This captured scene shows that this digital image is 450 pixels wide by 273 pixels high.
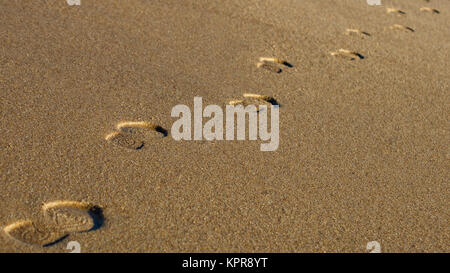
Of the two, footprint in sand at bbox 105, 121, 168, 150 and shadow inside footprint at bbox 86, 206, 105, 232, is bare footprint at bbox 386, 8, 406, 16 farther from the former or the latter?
shadow inside footprint at bbox 86, 206, 105, 232

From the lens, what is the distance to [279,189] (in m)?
1.70

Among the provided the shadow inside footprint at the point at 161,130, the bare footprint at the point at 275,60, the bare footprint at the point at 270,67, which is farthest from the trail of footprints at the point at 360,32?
the shadow inside footprint at the point at 161,130

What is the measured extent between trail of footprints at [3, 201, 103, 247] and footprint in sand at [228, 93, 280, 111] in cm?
92

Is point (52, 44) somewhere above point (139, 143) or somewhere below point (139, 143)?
above

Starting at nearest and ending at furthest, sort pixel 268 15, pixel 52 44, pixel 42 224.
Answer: pixel 42 224
pixel 52 44
pixel 268 15

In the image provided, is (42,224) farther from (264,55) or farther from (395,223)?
(264,55)

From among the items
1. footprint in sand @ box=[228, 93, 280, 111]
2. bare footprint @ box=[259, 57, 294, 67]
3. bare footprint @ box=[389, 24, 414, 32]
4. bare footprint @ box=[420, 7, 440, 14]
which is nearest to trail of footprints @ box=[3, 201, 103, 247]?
footprint in sand @ box=[228, 93, 280, 111]

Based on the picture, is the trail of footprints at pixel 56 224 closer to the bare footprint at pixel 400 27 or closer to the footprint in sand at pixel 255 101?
the footprint in sand at pixel 255 101

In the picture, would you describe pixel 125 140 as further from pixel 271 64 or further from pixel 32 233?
pixel 271 64

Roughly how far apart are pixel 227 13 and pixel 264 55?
0.62 meters

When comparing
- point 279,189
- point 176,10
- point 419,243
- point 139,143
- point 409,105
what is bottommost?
point 419,243

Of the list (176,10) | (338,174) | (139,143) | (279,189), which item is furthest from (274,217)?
(176,10)

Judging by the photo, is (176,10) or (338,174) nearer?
(338,174)

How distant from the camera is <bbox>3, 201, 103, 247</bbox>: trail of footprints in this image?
1.35m
